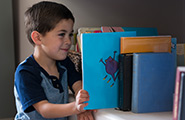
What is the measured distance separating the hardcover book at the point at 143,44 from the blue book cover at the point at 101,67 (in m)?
0.03

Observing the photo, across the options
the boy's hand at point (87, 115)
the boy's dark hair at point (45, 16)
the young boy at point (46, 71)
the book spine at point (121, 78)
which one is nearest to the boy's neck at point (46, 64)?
the young boy at point (46, 71)

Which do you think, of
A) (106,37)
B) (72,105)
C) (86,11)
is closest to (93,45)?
(106,37)

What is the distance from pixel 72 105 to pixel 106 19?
0.90 metres

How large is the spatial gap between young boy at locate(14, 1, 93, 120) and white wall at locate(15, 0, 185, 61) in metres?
0.50

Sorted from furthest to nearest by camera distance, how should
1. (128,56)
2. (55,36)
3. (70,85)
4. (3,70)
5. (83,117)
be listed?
(3,70), (70,85), (55,36), (83,117), (128,56)

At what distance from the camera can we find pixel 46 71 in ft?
3.47

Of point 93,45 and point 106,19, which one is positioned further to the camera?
point 106,19

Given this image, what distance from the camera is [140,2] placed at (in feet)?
5.34

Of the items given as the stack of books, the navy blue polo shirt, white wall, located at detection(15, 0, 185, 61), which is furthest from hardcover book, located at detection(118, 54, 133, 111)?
white wall, located at detection(15, 0, 185, 61)

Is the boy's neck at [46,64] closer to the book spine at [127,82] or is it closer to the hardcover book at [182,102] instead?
the book spine at [127,82]

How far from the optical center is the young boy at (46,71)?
0.91 metres

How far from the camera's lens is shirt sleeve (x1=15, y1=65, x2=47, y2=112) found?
913mm

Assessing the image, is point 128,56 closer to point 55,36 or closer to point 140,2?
point 55,36

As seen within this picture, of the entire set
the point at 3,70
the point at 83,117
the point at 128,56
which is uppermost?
the point at 128,56
